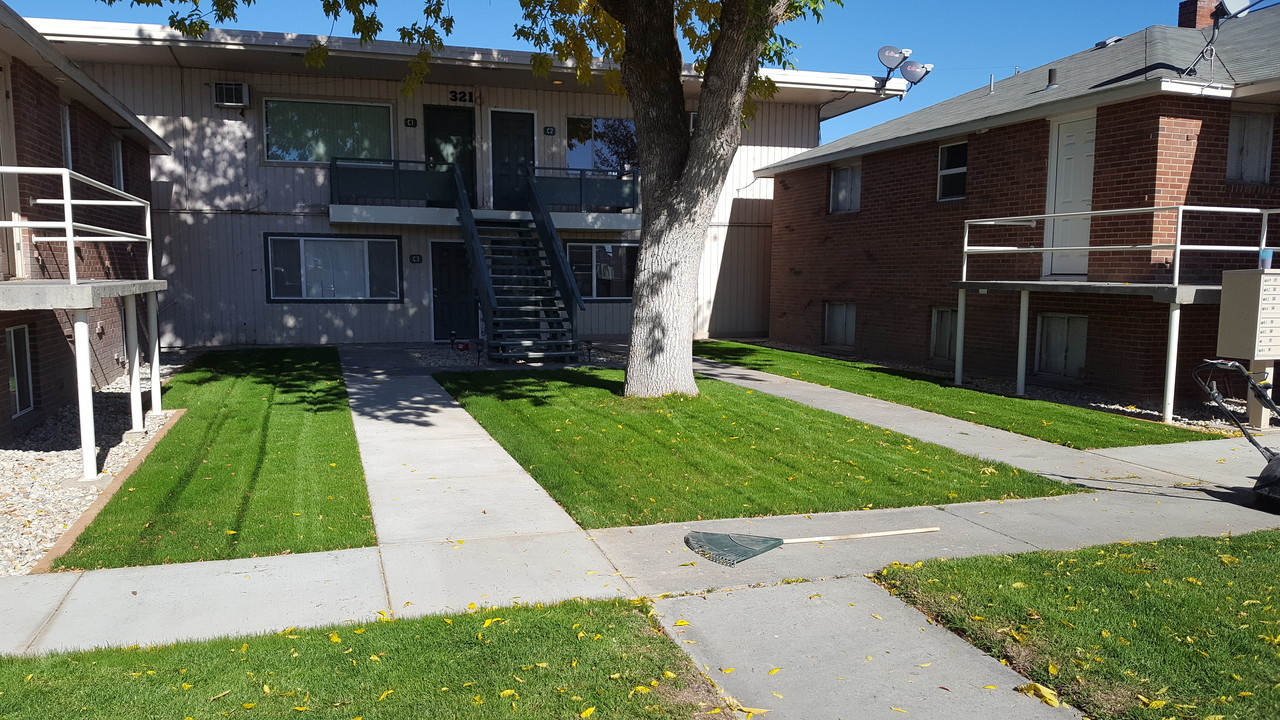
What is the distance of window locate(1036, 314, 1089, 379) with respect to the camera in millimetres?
12969

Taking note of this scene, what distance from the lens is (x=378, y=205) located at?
18281 mm

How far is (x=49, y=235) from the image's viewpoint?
1005 centimetres

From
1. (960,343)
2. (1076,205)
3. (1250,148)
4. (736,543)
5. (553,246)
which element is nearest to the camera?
(736,543)

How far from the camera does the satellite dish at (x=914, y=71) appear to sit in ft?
63.1

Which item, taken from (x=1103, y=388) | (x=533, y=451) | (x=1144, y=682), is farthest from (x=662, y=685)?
(x=1103, y=388)

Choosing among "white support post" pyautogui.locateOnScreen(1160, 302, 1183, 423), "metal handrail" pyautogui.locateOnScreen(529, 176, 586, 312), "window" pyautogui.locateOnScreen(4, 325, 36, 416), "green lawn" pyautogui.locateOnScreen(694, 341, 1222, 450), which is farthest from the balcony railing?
"white support post" pyautogui.locateOnScreen(1160, 302, 1183, 423)

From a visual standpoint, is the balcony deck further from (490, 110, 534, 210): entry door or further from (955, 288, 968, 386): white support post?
(490, 110, 534, 210): entry door

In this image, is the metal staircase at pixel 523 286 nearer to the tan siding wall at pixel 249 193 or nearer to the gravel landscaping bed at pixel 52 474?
the tan siding wall at pixel 249 193

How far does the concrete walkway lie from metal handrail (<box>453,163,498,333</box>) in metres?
7.15

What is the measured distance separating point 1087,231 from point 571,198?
33.6 feet

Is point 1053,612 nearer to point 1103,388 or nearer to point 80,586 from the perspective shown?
point 80,586

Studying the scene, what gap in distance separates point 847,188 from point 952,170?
3.30m

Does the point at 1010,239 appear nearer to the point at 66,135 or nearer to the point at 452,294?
the point at 452,294

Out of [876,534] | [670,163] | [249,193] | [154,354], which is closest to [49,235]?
Answer: [154,354]
